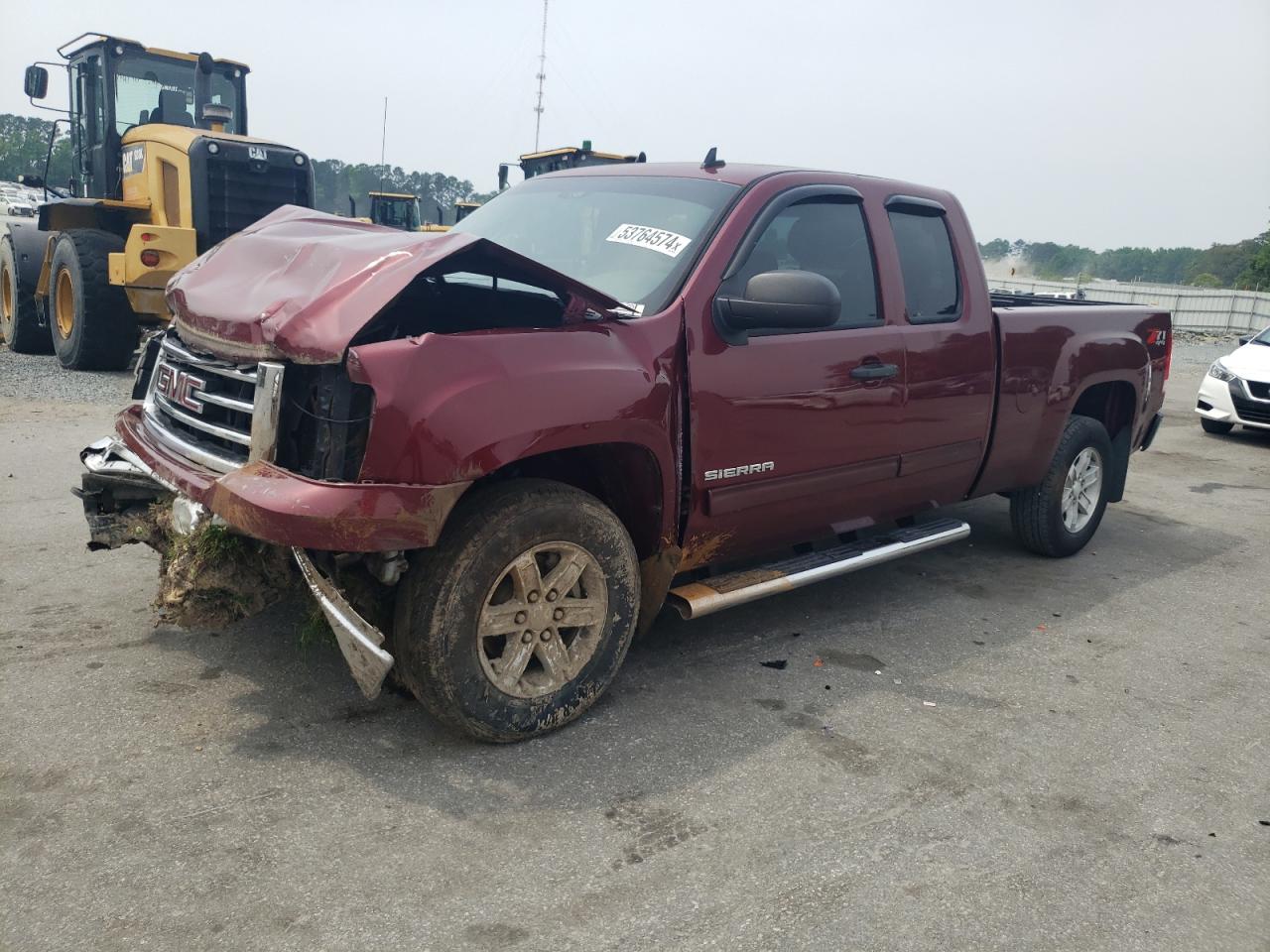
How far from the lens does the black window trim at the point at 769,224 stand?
3.81 metres

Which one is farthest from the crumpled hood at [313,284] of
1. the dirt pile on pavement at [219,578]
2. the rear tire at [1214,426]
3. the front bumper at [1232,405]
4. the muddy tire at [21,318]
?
the rear tire at [1214,426]

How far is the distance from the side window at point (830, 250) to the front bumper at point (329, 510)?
5.76ft

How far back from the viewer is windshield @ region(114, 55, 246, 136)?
1093 cm

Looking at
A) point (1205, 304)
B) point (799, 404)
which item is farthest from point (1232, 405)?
point (1205, 304)

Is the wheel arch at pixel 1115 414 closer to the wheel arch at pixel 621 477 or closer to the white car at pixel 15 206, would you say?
the wheel arch at pixel 621 477

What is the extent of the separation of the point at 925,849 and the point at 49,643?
3199 mm

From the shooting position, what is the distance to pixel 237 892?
2562 mm

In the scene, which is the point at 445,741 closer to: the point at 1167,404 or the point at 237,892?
the point at 237,892

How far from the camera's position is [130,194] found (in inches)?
433

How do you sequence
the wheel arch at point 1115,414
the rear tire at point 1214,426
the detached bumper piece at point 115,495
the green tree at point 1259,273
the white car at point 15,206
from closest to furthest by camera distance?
1. the detached bumper piece at point 115,495
2. the wheel arch at point 1115,414
3. the rear tire at point 1214,426
4. the white car at point 15,206
5. the green tree at point 1259,273

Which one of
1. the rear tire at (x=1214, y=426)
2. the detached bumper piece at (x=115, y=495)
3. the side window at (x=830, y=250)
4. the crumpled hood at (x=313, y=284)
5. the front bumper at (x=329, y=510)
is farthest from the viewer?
the rear tire at (x=1214, y=426)

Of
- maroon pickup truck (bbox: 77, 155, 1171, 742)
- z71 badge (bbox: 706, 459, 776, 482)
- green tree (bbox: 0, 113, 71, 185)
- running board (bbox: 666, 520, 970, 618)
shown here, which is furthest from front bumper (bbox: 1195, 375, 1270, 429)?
green tree (bbox: 0, 113, 71, 185)

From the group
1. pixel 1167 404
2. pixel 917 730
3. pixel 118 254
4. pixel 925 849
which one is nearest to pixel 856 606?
pixel 917 730

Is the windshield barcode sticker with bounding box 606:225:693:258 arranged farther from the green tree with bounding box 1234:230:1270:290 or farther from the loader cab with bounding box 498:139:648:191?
the green tree with bounding box 1234:230:1270:290
